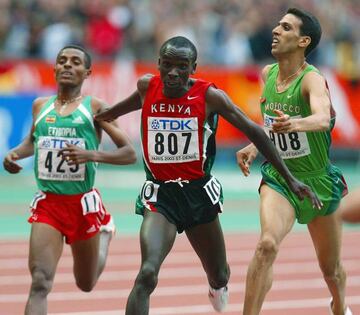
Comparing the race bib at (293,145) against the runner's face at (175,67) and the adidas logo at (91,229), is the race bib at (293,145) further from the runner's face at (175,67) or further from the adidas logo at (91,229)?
the adidas logo at (91,229)

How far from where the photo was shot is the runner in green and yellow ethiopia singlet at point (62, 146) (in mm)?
8234

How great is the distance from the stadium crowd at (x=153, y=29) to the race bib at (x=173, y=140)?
1153 cm

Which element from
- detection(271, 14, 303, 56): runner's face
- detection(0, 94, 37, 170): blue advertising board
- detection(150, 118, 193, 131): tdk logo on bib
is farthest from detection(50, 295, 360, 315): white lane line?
detection(0, 94, 37, 170): blue advertising board

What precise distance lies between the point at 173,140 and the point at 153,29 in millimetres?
12951

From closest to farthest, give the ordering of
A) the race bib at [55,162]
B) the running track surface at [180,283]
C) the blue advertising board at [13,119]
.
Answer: the race bib at [55,162]
the running track surface at [180,283]
the blue advertising board at [13,119]

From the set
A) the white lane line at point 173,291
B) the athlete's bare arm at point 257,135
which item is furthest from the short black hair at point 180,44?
the white lane line at point 173,291

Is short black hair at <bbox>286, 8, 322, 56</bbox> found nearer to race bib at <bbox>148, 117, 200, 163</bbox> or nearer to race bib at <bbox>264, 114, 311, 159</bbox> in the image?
race bib at <bbox>264, 114, 311, 159</bbox>

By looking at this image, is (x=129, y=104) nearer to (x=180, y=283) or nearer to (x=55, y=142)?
(x=55, y=142)

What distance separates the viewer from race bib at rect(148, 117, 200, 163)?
7664mm

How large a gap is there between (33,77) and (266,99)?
11.1 m

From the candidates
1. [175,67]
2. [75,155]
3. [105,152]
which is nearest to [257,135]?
[175,67]

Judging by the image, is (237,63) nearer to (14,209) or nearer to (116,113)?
(14,209)

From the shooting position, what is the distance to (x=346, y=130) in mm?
20984

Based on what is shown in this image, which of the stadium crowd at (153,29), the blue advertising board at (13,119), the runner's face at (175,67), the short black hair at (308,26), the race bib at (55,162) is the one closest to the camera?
the runner's face at (175,67)
